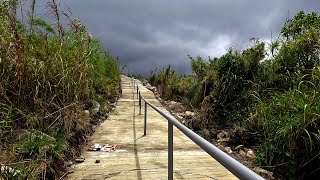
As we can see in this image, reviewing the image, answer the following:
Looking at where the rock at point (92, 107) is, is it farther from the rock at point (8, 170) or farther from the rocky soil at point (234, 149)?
the rock at point (8, 170)

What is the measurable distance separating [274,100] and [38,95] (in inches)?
154

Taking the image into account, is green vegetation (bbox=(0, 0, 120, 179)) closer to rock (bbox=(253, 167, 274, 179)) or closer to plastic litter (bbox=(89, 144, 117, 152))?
plastic litter (bbox=(89, 144, 117, 152))

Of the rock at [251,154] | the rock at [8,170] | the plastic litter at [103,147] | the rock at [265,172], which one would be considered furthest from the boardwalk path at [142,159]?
the rock at [8,170]

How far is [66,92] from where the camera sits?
5.25 meters

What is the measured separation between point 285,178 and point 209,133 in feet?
8.85

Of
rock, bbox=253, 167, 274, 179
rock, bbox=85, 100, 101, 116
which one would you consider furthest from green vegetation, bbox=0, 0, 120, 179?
rock, bbox=253, 167, 274, 179

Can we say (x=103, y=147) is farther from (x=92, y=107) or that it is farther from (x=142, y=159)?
(x=92, y=107)

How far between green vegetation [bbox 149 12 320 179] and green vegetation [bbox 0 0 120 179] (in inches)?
117

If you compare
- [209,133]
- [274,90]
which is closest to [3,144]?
[209,133]

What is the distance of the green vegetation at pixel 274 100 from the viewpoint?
181 inches

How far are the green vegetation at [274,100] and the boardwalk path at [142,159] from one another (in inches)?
37.1

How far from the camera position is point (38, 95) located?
4914 millimetres

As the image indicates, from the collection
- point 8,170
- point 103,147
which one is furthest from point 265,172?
point 8,170

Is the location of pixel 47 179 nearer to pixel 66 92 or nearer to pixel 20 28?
pixel 66 92
